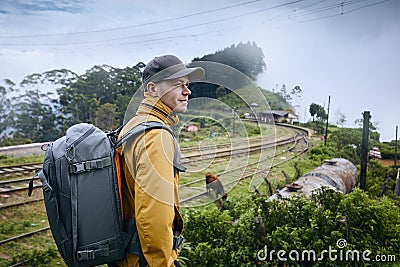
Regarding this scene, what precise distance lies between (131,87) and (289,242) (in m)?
9.30

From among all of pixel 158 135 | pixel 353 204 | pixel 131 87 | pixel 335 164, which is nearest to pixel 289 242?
pixel 353 204

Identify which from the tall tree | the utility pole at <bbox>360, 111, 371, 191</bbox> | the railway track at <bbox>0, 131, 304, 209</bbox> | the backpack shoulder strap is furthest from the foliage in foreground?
the tall tree

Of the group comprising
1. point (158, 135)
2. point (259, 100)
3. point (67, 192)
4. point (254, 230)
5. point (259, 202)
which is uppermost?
point (259, 100)

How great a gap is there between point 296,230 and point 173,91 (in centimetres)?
206

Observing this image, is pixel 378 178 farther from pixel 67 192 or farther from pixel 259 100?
pixel 67 192

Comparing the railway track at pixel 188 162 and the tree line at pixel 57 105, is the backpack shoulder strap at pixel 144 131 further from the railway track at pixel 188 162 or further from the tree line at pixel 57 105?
the tree line at pixel 57 105

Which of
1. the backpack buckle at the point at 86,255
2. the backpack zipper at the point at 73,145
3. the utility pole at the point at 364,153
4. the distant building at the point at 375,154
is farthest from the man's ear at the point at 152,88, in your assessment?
the distant building at the point at 375,154

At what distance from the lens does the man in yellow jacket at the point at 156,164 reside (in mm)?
1079

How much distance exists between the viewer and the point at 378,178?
21.8 ft

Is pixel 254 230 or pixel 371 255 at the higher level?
pixel 254 230

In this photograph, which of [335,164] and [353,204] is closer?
[353,204]

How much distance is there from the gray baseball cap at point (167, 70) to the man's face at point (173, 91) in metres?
0.02

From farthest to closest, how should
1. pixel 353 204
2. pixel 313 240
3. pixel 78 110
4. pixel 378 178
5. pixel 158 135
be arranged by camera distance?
pixel 78 110 → pixel 378 178 → pixel 353 204 → pixel 313 240 → pixel 158 135

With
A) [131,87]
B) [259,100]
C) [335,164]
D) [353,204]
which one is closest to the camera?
[259,100]
